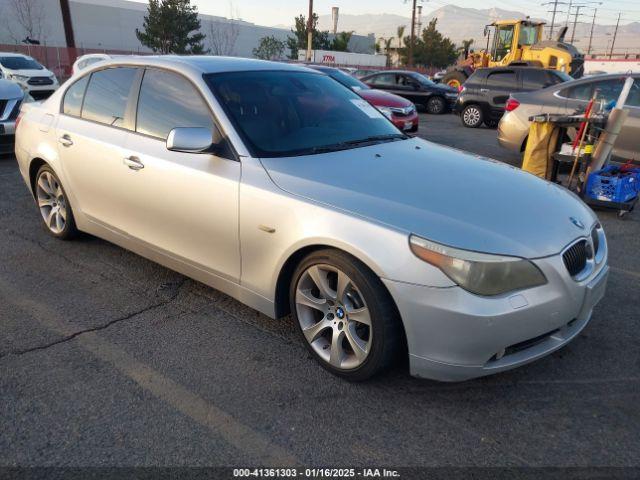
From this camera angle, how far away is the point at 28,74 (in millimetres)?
17078

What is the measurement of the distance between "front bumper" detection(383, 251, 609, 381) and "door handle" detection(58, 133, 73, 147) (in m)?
3.08

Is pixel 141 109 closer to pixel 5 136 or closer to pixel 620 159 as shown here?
pixel 5 136

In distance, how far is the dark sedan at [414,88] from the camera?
1803 centimetres

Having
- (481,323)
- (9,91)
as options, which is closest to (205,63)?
(481,323)

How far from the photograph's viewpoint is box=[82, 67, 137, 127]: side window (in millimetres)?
3895

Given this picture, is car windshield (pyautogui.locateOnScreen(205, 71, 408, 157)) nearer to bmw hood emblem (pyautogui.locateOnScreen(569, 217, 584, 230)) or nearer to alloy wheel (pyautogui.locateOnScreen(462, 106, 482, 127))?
bmw hood emblem (pyautogui.locateOnScreen(569, 217, 584, 230))

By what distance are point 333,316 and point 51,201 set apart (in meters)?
3.30

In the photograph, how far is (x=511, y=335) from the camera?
2.42m

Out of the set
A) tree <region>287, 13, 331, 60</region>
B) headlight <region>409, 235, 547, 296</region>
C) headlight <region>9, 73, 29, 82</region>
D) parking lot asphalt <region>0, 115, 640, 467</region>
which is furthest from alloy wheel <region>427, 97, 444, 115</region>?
tree <region>287, 13, 331, 60</region>

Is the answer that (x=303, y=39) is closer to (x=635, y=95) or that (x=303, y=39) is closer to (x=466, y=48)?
(x=466, y=48)

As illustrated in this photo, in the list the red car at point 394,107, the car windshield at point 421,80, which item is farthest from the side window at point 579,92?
the car windshield at point 421,80

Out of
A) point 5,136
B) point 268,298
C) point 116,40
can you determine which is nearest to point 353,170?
point 268,298

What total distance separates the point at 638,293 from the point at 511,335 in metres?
2.18

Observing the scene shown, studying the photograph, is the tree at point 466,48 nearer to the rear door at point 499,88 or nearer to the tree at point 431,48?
the tree at point 431,48
